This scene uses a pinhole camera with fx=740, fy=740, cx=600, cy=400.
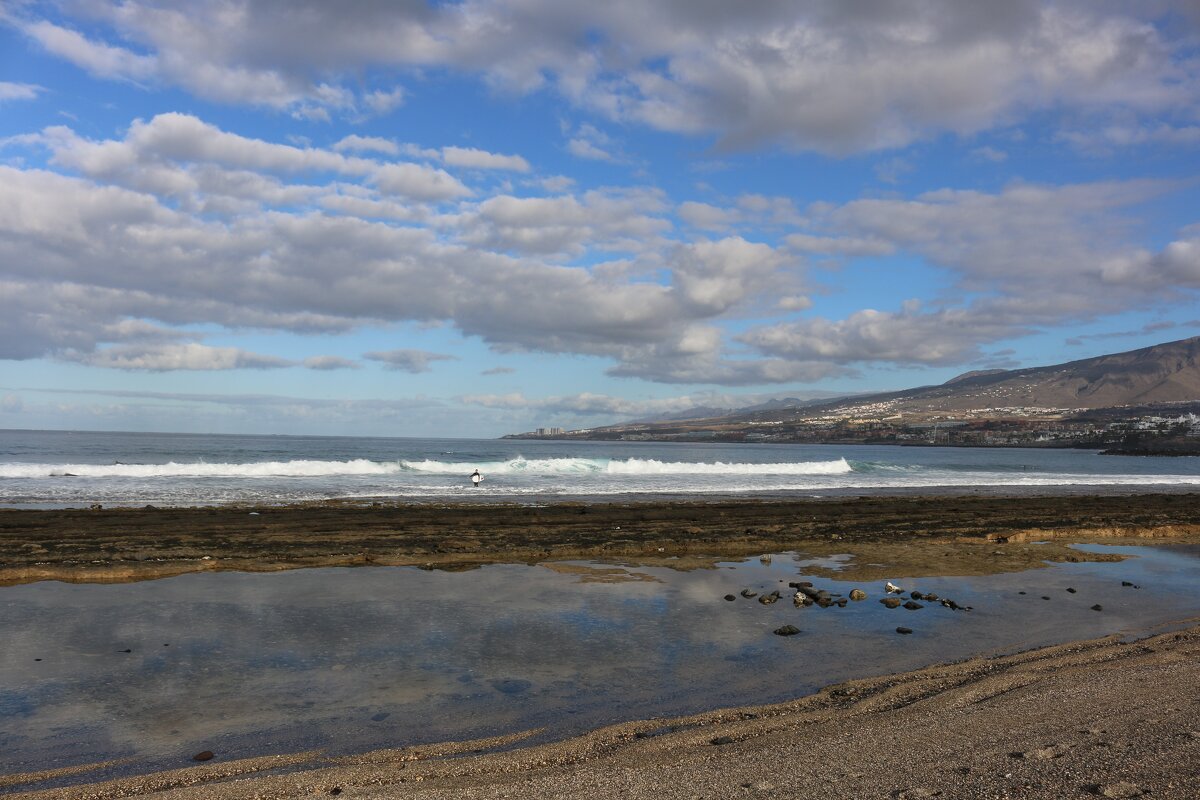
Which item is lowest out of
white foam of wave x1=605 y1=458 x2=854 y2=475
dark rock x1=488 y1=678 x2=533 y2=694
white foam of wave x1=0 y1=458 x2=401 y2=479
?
white foam of wave x1=605 y1=458 x2=854 y2=475

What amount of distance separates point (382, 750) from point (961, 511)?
29.1m

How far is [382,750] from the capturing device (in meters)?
6.38

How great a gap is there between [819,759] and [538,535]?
641 inches

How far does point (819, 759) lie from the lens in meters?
5.86

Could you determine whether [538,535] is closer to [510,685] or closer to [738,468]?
[510,685]

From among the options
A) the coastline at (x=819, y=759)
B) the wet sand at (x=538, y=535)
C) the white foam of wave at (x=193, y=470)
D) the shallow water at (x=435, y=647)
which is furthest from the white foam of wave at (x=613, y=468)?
the coastline at (x=819, y=759)

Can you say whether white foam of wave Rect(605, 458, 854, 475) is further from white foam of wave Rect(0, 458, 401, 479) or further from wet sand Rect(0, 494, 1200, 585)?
wet sand Rect(0, 494, 1200, 585)

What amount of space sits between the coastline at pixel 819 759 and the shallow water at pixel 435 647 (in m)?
0.53

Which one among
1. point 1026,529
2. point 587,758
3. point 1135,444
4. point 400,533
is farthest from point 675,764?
point 1135,444

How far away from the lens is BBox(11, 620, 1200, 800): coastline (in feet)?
17.3

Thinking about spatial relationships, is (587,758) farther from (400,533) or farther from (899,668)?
(400,533)

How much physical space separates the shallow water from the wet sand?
168 centimetres

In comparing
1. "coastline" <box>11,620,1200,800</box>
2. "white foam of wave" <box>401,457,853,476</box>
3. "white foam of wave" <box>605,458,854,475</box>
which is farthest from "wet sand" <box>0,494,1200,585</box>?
"white foam of wave" <box>605,458,854,475</box>

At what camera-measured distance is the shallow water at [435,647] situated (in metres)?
7.05
